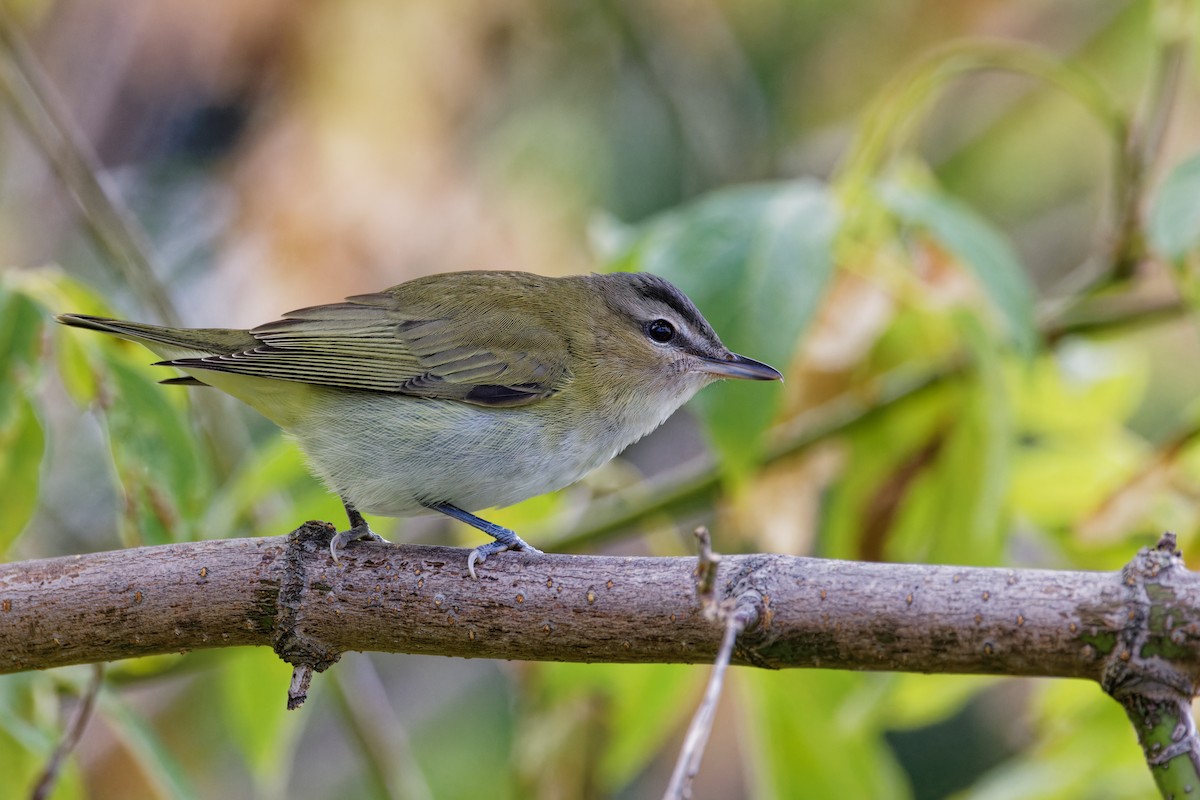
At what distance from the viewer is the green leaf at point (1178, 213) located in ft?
8.77

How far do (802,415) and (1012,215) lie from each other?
511 centimetres

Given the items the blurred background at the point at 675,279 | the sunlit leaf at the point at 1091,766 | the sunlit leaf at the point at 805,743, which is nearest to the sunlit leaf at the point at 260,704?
the blurred background at the point at 675,279

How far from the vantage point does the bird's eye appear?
3982 mm

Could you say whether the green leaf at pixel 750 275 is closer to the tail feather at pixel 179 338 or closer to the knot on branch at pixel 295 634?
the knot on branch at pixel 295 634

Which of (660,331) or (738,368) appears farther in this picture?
(660,331)

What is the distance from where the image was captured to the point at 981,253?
308 centimetres

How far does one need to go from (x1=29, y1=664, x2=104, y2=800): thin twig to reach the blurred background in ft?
0.26

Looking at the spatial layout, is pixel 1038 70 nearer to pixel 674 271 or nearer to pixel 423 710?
pixel 674 271

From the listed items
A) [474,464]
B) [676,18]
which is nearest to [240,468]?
[474,464]

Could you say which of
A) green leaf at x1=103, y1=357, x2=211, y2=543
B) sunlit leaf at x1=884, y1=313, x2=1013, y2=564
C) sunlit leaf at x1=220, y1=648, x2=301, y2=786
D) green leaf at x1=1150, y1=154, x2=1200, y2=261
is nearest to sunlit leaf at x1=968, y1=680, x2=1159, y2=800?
sunlit leaf at x1=884, y1=313, x2=1013, y2=564

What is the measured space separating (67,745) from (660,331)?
7.00 feet

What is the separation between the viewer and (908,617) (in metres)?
2.28

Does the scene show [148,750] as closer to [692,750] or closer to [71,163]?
[71,163]

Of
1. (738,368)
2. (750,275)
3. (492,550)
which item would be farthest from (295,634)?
(738,368)
